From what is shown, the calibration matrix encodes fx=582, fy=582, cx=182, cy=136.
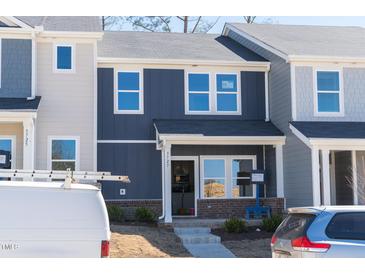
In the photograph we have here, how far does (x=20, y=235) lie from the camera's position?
7555 millimetres

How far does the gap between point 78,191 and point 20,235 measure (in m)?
0.93

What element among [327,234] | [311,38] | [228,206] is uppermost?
[311,38]

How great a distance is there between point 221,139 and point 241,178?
2295 millimetres

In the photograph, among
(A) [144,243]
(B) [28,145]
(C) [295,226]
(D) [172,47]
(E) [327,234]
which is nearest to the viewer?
(E) [327,234]

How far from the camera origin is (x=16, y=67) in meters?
19.1

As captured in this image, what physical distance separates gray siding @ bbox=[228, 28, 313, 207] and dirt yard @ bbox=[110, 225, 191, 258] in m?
4.51

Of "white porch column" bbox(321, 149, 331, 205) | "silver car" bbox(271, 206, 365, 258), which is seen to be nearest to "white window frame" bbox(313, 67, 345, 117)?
"white porch column" bbox(321, 149, 331, 205)

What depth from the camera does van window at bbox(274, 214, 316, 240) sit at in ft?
28.6

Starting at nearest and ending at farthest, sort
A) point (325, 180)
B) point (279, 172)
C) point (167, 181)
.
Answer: point (325, 180) < point (167, 181) < point (279, 172)

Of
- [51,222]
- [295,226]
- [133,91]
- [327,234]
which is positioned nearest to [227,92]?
[133,91]

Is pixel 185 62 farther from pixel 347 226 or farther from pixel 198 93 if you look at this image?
pixel 347 226

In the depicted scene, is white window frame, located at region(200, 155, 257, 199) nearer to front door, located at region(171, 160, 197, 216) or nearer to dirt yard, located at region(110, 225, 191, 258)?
front door, located at region(171, 160, 197, 216)

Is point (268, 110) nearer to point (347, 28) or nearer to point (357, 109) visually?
point (357, 109)
